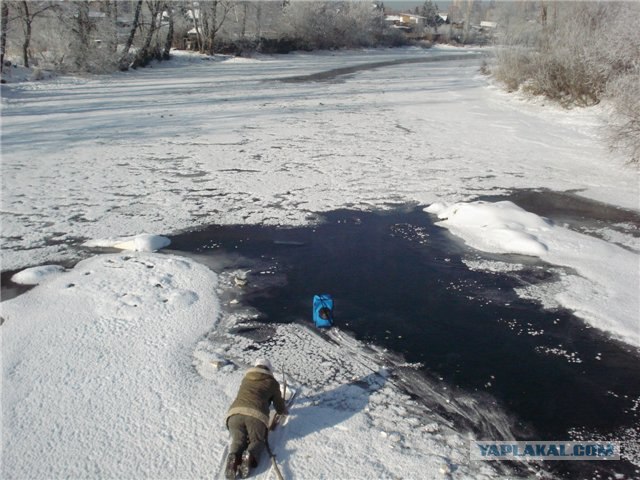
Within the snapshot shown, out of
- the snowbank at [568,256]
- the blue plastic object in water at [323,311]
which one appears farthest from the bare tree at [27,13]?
the blue plastic object in water at [323,311]

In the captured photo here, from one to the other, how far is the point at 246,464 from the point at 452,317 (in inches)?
124

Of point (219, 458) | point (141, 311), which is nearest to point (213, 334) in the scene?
point (141, 311)

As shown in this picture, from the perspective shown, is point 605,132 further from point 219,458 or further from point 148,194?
point 219,458

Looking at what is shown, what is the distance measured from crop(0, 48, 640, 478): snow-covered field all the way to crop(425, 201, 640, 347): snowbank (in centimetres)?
3

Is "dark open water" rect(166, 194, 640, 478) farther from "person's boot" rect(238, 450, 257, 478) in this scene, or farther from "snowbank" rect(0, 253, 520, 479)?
"person's boot" rect(238, 450, 257, 478)

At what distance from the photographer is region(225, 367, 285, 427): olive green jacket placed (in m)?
3.89

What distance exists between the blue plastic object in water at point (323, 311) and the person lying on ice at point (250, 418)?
58.5 inches

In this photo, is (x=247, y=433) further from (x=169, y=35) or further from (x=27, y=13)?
(x=169, y=35)

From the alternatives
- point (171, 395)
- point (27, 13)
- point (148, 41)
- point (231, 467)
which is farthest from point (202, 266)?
point (148, 41)

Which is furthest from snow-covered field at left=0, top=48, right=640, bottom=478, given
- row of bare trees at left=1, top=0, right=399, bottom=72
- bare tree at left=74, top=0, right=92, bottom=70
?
row of bare trees at left=1, top=0, right=399, bottom=72

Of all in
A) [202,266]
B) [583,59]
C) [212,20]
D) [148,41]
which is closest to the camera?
[202,266]

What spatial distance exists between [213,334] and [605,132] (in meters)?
11.8

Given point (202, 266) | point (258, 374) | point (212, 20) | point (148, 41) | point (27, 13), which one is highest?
point (212, 20)

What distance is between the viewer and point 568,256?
24.6 ft
